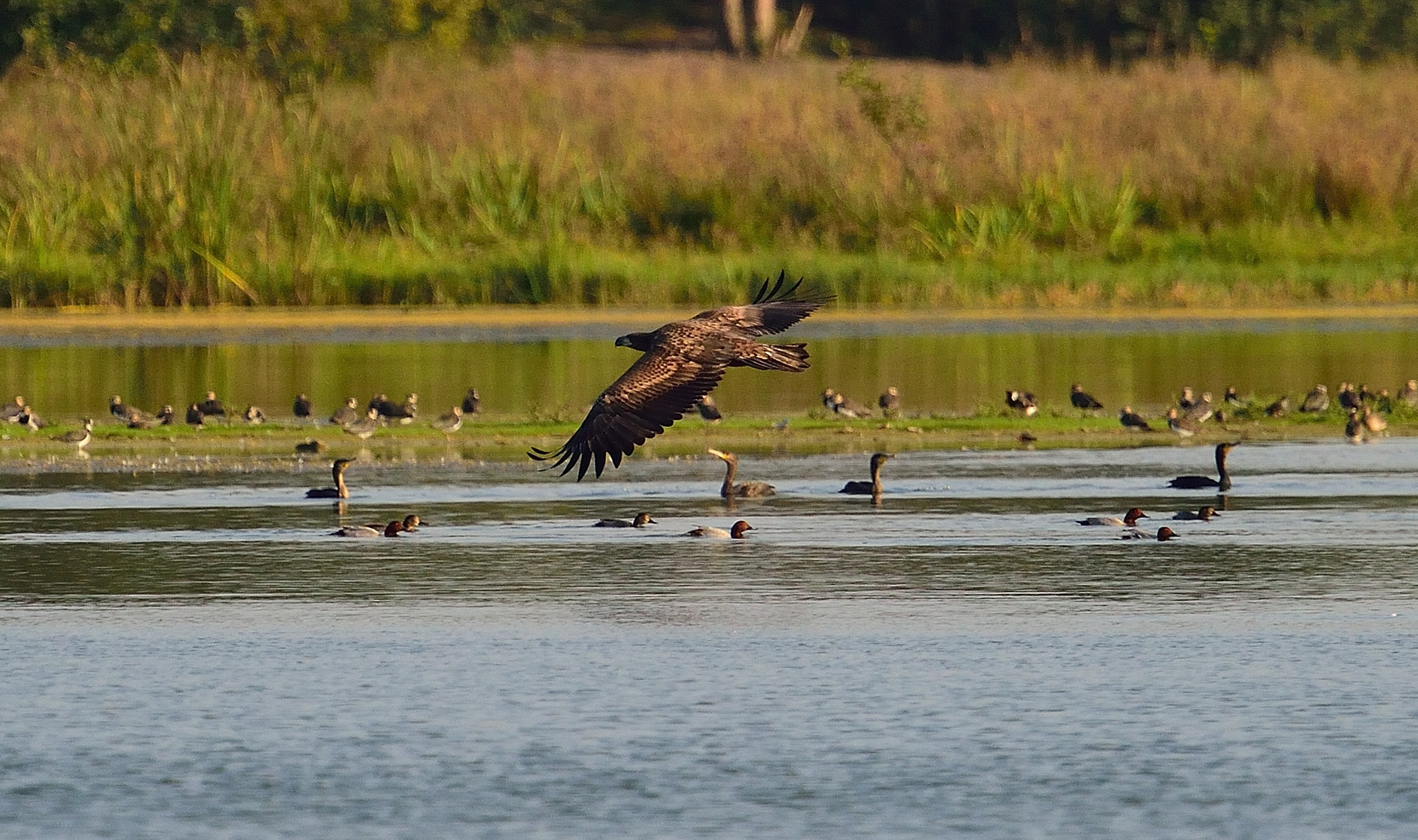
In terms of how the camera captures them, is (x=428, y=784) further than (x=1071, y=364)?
No

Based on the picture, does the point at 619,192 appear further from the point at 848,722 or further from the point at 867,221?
the point at 848,722

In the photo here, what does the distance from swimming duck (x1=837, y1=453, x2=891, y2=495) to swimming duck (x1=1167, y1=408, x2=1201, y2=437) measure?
13.7ft

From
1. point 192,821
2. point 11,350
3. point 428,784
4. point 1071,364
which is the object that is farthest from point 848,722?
point 11,350

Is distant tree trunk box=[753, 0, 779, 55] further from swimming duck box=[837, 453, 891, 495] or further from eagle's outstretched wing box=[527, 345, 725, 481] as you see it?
eagle's outstretched wing box=[527, 345, 725, 481]

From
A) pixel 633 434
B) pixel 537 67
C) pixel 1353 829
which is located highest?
pixel 537 67

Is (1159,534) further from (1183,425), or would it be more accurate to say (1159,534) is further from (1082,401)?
(1082,401)

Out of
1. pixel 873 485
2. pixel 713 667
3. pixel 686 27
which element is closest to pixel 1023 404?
pixel 873 485

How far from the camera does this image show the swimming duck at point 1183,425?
22.5 metres

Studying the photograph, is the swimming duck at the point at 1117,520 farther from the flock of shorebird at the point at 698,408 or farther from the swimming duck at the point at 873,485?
the swimming duck at the point at 873,485

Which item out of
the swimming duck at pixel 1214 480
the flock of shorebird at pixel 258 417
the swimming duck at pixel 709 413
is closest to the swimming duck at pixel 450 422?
the flock of shorebird at pixel 258 417

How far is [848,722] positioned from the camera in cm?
1131

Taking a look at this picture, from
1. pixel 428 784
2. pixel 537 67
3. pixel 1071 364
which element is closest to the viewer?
pixel 428 784

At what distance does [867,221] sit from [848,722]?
79.8 ft

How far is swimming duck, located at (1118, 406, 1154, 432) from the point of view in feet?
74.6
